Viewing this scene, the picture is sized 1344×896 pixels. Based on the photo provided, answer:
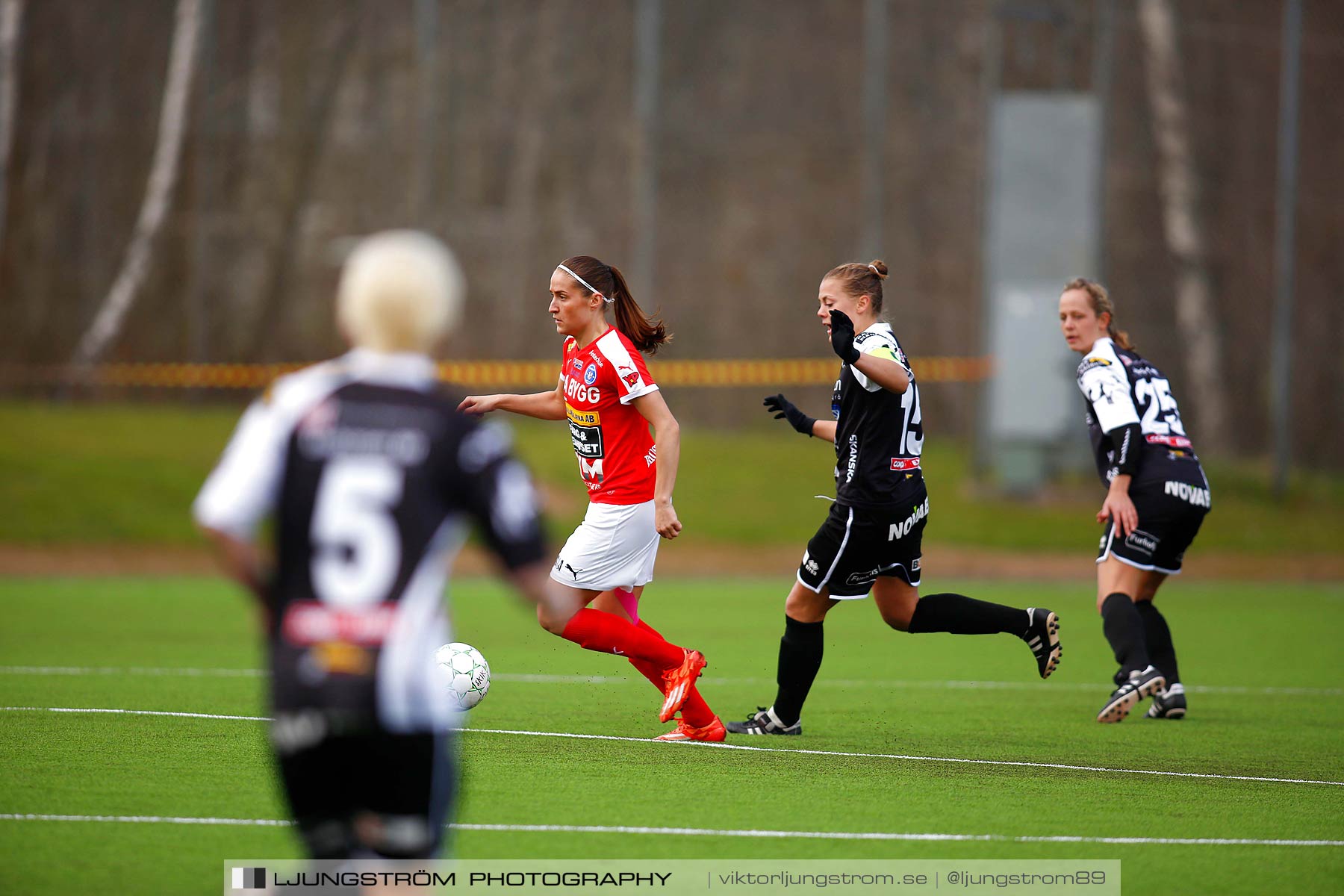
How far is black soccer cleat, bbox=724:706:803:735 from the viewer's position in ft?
24.0

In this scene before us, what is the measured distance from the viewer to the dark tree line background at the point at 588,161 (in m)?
24.1

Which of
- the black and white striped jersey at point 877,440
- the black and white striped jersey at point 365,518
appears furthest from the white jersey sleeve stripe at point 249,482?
the black and white striped jersey at point 877,440

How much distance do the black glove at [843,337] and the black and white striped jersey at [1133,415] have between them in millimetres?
1852

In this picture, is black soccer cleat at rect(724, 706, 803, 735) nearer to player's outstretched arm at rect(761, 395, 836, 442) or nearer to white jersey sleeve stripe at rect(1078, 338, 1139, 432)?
player's outstretched arm at rect(761, 395, 836, 442)

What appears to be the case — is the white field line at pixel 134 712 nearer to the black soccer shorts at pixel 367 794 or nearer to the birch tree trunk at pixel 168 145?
the black soccer shorts at pixel 367 794

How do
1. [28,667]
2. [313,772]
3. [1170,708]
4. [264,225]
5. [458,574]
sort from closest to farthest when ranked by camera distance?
[313,772], [1170,708], [28,667], [458,574], [264,225]

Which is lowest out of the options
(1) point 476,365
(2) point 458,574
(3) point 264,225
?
(2) point 458,574

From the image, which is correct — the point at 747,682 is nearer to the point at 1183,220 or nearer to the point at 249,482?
the point at 249,482

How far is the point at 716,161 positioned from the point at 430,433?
70.8ft

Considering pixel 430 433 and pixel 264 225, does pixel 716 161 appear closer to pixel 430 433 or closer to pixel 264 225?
pixel 264 225

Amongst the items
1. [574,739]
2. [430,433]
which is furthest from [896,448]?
[430,433]

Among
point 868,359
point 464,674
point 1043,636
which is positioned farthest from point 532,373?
point 868,359

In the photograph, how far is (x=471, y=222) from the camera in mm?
24266

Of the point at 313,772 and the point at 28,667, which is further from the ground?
the point at 313,772
